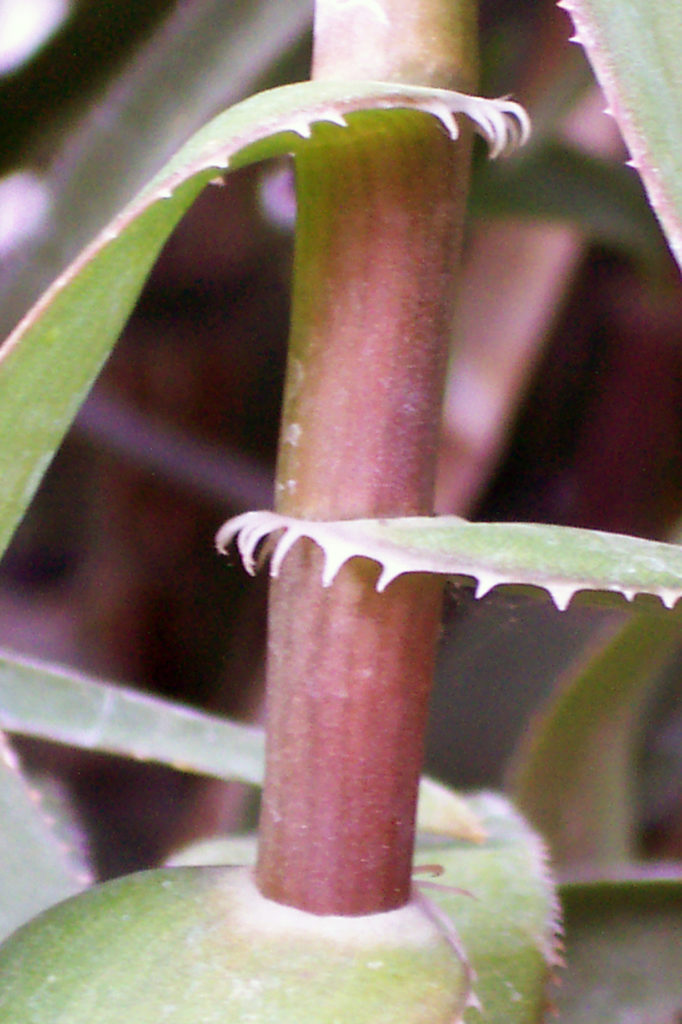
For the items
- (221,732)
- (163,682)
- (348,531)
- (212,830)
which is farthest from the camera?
(163,682)

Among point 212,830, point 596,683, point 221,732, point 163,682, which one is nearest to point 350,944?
point 221,732

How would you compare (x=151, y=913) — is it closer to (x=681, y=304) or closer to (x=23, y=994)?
(x=23, y=994)

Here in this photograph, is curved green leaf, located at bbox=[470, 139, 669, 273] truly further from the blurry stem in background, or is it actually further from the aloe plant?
the aloe plant

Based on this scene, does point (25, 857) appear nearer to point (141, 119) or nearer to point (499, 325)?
point (141, 119)

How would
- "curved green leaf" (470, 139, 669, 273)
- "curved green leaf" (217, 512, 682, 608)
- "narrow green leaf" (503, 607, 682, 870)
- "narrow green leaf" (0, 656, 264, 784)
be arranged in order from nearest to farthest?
"curved green leaf" (217, 512, 682, 608) < "narrow green leaf" (0, 656, 264, 784) < "narrow green leaf" (503, 607, 682, 870) < "curved green leaf" (470, 139, 669, 273)

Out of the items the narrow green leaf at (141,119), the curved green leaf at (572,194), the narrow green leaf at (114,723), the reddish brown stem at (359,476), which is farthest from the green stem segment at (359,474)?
the curved green leaf at (572,194)

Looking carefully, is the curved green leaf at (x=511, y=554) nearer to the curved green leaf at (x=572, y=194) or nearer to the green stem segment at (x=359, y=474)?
the green stem segment at (x=359, y=474)

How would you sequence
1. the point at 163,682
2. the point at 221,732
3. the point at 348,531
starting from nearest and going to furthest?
the point at 348,531
the point at 221,732
the point at 163,682

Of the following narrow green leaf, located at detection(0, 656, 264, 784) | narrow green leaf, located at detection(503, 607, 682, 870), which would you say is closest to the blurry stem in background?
narrow green leaf, located at detection(503, 607, 682, 870)
